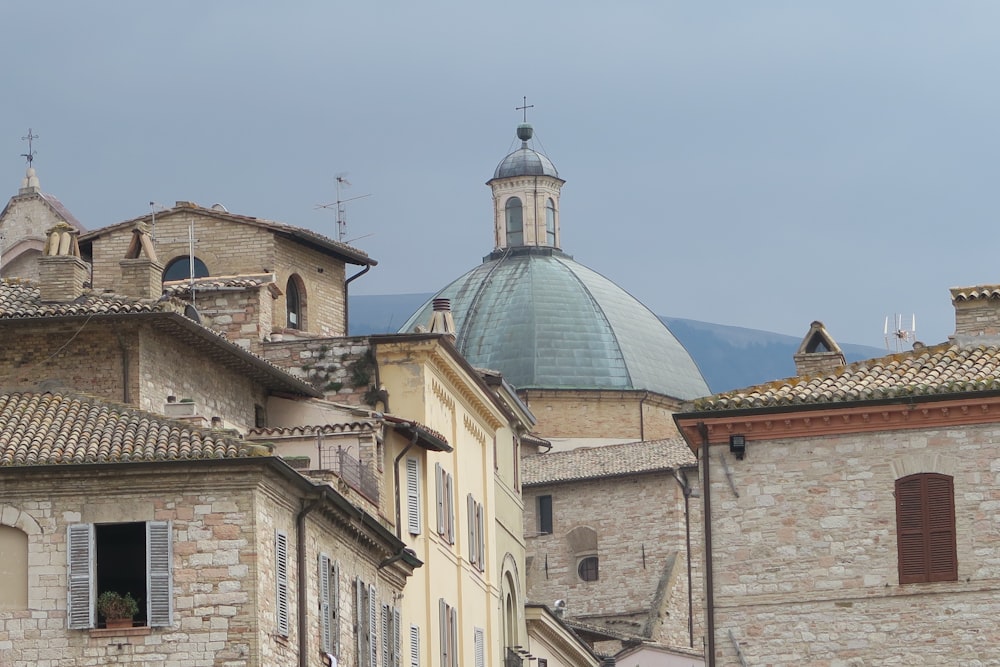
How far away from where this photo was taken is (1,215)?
202 ft

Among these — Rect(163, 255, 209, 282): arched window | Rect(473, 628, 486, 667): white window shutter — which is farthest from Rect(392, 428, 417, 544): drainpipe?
Rect(163, 255, 209, 282): arched window

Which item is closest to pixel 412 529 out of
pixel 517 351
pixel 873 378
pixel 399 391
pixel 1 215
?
pixel 399 391

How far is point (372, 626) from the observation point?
38062 millimetres

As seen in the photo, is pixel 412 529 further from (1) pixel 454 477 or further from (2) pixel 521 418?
(2) pixel 521 418

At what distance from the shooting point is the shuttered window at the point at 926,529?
3781 cm

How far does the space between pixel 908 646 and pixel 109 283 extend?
17625mm

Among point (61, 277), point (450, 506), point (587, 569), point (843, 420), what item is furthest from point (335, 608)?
point (587, 569)

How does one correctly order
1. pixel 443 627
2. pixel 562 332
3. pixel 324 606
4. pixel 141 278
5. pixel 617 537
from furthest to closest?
pixel 562 332 → pixel 617 537 → pixel 443 627 → pixel 141 278 → pixel 324 606

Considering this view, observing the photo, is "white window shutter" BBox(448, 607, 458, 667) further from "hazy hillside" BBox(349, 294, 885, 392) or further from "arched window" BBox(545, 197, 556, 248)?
"hazy hillside" BBox(349, 294, 885, 392)

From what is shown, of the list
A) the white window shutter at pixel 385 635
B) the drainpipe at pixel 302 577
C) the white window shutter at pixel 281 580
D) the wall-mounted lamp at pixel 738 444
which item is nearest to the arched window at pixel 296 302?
the white window shutter at pixel 385 635

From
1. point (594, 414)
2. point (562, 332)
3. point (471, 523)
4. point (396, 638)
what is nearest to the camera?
point (396, 638)

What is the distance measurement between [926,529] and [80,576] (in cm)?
1184

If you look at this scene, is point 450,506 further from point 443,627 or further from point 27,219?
point 27,219

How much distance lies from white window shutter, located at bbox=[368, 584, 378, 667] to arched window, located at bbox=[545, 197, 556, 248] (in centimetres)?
5606
